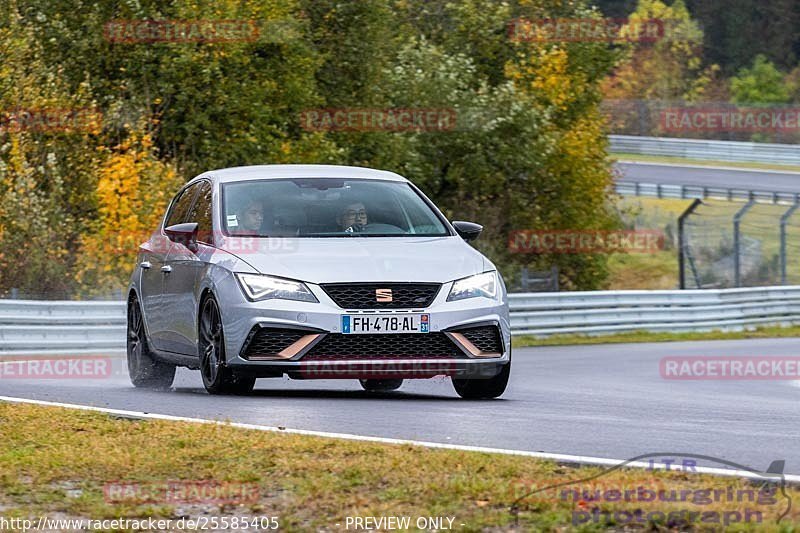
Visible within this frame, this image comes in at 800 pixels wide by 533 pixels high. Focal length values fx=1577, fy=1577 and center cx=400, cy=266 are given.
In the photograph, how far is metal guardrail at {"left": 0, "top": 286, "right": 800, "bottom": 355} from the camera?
2012cm

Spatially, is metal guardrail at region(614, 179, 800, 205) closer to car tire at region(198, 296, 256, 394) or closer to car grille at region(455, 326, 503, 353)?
car grille at region(455, 326, 503, 353)

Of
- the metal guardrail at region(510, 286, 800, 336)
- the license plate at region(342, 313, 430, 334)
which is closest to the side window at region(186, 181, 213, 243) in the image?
the license plate at region(342, 313, 430, 334)

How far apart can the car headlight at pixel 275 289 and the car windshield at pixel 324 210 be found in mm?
764

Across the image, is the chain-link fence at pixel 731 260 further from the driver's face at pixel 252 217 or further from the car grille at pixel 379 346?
the car grille at pixel 379 346

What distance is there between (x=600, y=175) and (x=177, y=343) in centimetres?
3251

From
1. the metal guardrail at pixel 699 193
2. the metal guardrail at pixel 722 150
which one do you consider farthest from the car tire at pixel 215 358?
the metal guardrail at pixel 722 150

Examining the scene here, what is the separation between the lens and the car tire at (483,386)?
10.9 meters

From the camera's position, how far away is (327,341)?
33.0ft

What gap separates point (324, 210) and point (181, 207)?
1816 millimetres

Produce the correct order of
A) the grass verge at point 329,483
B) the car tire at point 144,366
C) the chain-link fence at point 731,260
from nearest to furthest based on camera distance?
the grass verge at point 329,483, the car tire at point 144,366, the chain-link fence at point 731,260

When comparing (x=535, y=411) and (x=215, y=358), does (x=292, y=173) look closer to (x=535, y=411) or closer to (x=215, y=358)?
(x=215, y=358)

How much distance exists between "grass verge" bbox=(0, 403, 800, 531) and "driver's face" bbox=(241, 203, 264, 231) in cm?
283

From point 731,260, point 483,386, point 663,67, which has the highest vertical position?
point 483,386

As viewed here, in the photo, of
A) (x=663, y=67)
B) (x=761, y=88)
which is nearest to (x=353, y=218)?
(x=761, y=88)
